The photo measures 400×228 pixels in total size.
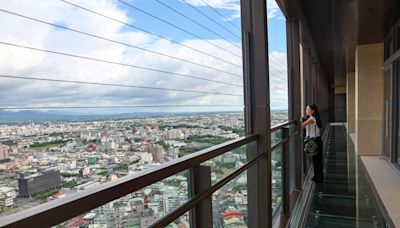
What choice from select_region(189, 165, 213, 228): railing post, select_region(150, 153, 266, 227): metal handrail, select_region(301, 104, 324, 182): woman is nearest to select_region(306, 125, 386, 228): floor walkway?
select_region(301, 104, 324, 182): woman

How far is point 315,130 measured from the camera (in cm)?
529

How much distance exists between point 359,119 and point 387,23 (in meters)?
2.74

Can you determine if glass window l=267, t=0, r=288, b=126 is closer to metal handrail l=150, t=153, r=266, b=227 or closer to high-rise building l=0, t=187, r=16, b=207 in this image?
metal handrail l=150, t=153, r=266, b=227

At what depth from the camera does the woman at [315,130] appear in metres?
5.16

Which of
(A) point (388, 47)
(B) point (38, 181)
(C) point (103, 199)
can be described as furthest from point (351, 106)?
(B) point (38, 181)

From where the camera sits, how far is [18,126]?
764mm

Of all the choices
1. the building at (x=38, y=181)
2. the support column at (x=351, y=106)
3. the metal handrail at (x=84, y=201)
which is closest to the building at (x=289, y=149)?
the metal handrail at (x=84, y=201)

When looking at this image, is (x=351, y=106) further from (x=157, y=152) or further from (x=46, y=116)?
(x=46, y=116)

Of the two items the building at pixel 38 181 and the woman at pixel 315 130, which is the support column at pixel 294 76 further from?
the building at pixel 38 181

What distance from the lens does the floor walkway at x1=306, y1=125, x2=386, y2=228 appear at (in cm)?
352

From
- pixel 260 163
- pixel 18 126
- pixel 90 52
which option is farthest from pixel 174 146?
pixel 260 163

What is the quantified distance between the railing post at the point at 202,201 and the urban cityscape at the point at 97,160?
0.15ft

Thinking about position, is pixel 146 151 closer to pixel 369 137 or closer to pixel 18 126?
pixel 18 126

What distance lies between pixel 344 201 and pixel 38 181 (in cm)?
438
